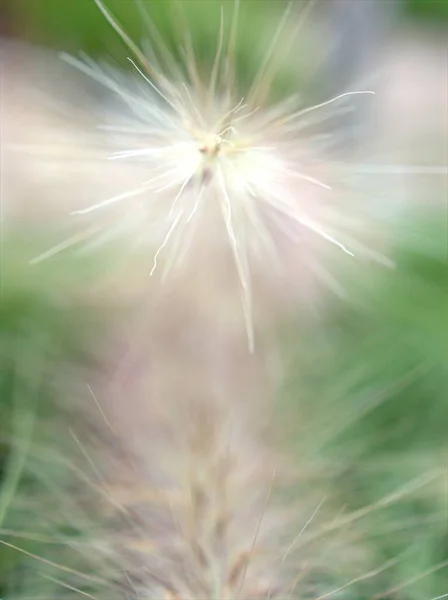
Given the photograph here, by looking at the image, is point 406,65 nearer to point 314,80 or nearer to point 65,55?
point 314,80

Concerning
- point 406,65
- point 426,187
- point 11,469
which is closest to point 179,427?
point 11,469

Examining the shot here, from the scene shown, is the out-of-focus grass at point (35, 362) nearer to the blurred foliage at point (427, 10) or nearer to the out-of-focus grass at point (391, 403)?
the out-of-focus grass at point (391, 403)

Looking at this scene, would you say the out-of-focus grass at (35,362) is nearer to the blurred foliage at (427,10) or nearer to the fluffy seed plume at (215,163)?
the fluffy seed plume at (215,163)

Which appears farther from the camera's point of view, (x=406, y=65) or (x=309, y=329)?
(x=406, y=65)

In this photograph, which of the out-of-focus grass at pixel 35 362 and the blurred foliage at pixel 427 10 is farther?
the blurred foliage at pixel 427 10

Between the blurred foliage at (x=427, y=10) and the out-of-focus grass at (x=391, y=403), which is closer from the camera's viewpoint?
the out-of-focus grass at (x=391, y=403)

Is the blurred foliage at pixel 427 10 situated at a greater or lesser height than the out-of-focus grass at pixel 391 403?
greater

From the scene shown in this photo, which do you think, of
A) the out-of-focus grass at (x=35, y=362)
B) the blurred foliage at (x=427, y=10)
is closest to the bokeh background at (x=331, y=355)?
the out-of-focus grass at (x=35, y=362)

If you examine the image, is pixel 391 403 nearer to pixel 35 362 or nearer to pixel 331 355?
pixel 331 355
